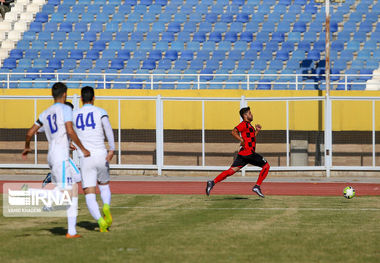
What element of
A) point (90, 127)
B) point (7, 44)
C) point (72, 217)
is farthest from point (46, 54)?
point (72, 217)

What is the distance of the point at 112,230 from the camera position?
386 inches

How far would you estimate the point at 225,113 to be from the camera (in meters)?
24.0

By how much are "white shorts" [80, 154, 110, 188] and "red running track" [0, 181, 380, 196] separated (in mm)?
7681

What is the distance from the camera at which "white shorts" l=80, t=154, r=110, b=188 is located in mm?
9172

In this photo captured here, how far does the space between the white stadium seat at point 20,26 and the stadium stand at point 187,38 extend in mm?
45

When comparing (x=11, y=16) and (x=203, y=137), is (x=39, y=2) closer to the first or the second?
(x=11, y=16)

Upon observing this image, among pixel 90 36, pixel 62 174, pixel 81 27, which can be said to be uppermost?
pixel 81 27

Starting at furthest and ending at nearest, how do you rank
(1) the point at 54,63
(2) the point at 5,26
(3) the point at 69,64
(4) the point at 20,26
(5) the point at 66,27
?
(2) the point at 5,26 < (4) the point at 20,26 < (5) the point at 66,27 < (1) the point at 54,63 < (3) the point at 69,64

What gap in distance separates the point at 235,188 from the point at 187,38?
13.6 metres

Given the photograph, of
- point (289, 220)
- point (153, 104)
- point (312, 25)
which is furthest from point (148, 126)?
point (289, 220)

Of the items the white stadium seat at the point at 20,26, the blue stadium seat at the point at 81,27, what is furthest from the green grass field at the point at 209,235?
the white stadium seat at the point at 20,26

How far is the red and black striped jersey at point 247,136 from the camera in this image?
1456 cm

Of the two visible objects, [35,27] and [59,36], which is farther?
[35,27]

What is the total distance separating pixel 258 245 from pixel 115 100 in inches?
639
